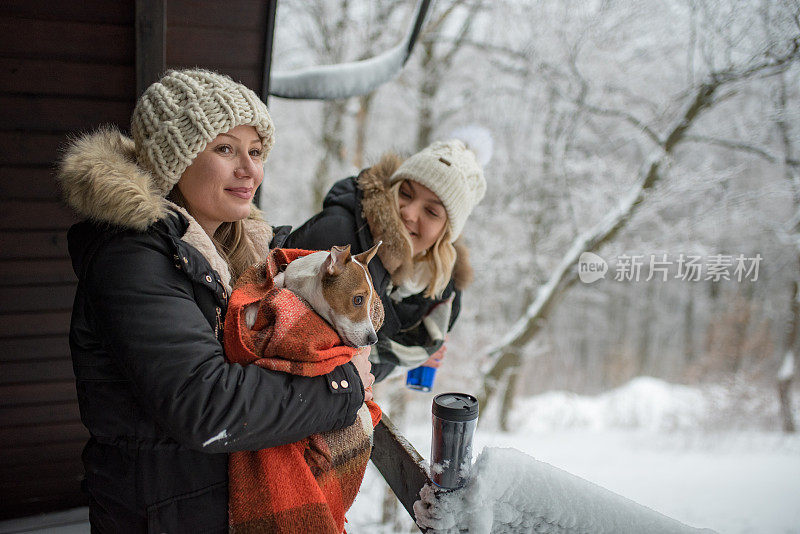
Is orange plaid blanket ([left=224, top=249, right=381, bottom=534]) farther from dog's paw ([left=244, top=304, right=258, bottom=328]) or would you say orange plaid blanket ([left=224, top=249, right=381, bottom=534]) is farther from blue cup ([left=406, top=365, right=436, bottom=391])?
blue cup ([left=406, top=365, right=436, bottom=391])

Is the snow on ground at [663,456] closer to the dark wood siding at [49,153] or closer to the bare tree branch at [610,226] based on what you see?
the bare tree branch at [610,226]

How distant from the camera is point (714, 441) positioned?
8383 mm

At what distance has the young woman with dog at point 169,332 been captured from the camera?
0.97 meters

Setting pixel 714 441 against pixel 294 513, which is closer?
pixel 294 513

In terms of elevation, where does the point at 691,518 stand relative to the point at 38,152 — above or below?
below

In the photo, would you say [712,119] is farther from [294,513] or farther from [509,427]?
[294,513]

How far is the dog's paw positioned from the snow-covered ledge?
67cm

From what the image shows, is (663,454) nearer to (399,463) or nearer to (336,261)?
(399,463)

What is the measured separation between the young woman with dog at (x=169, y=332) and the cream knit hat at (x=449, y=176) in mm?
851

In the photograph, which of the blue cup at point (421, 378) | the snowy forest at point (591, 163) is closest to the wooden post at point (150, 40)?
the blue cup at point (421, 378)

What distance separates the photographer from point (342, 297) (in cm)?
120

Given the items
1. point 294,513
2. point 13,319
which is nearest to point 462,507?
point 294,513

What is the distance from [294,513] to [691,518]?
6281 mm

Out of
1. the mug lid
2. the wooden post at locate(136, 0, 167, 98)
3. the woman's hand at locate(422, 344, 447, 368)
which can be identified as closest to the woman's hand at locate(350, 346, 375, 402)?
the mug lid
